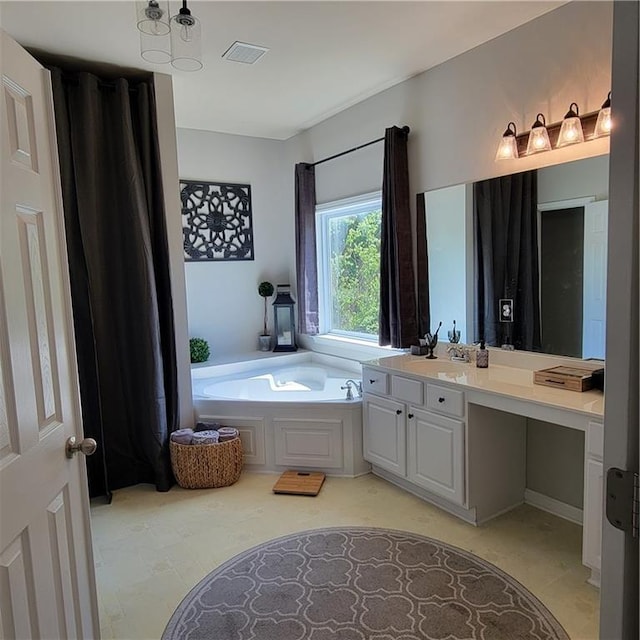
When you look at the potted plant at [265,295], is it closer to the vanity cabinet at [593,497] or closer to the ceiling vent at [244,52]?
the ceiling vent at [244,52]

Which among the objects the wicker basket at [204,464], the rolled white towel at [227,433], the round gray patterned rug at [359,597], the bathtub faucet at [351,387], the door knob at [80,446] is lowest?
the round gray patterned rug at [359,597]

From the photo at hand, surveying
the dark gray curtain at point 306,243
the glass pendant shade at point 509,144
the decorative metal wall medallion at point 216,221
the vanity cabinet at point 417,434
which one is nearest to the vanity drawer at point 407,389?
the vanity cabinet at point 417,434

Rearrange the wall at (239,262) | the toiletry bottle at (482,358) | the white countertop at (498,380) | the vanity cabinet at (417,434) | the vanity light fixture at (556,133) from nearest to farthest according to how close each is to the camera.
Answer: the white countertop at (498,380) → the vanity light fixture at (556,133) → the vanity cabinet at (417,434) → the toiletry bottle at (482,358) → the wall at (239,262)

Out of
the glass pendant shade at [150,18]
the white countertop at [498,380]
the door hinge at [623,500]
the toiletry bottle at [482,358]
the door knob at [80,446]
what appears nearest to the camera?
the door hinge at [623,500]

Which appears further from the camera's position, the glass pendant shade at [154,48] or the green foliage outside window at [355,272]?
the green foliage outside window at [355,272]

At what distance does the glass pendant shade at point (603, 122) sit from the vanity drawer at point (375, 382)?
1.75 m

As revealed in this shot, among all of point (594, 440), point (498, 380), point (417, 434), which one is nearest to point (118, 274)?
point (417, 434)

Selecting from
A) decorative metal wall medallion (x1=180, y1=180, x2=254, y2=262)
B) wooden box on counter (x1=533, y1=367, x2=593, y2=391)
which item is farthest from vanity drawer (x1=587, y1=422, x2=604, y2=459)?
decorative metal wall medallion (x1=180, y1=180, x2=254, y2=262)

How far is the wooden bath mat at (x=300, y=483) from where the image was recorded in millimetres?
3162

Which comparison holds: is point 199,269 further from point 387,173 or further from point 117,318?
point 387,173

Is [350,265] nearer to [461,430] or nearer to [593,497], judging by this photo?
[461,430]

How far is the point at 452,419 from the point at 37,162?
7.44ft

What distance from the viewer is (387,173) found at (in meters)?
3.51

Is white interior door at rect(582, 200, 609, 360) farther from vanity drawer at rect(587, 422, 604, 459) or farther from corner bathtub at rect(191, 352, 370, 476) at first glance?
corner bathtub at rect(191, 352, 370, 476)
